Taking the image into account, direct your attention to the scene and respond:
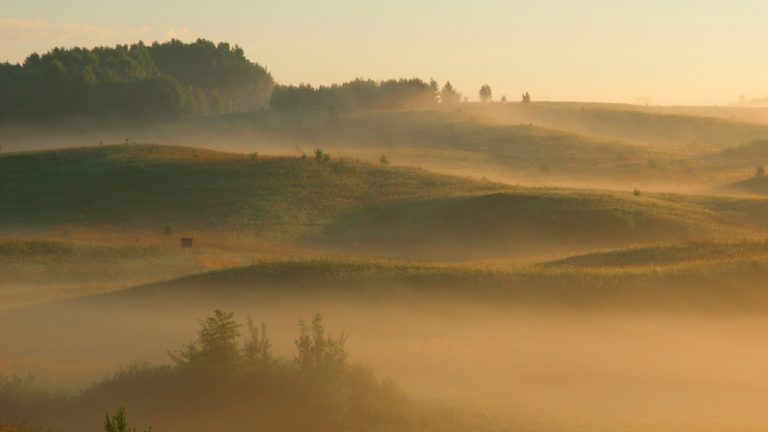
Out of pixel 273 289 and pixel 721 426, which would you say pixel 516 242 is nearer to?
pixel 273 289

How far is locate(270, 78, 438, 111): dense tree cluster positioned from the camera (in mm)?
162750

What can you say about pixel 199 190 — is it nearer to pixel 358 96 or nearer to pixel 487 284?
pixel 487 284

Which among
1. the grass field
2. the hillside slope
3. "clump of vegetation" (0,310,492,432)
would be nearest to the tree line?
the grass field

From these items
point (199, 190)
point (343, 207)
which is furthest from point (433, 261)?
point (199, 190)

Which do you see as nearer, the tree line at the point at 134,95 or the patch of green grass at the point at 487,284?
the patch of green grass at the point at 487,284

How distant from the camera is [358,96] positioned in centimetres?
16988

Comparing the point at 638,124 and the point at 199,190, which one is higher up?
the point at 638,124

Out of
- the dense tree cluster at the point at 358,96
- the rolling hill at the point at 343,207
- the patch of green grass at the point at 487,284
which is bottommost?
the rolling hill at the point at 343,207

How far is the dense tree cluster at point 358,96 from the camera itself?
163 m

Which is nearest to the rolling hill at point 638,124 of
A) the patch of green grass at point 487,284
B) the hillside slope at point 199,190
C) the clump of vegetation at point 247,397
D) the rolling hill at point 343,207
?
the hillside slope at point 199,190

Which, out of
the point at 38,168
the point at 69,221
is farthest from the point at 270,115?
the point at 69,221

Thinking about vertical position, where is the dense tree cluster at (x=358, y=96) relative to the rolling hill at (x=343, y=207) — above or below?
above

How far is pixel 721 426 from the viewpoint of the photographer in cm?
2317

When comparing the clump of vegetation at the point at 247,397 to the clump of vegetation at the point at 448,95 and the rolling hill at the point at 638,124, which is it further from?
the clump of vegetation at the point at 448,95
